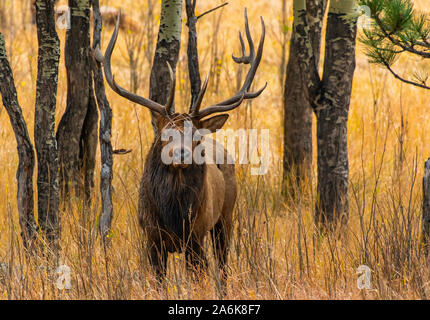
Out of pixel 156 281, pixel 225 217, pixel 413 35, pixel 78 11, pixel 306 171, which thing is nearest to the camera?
pixel 156 281

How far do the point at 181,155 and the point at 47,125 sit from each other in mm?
1529

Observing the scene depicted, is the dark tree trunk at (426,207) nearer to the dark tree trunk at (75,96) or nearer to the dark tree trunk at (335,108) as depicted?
the dark tree trunk at (335,108)

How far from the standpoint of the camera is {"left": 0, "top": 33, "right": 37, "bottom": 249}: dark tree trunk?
4801 millimetres

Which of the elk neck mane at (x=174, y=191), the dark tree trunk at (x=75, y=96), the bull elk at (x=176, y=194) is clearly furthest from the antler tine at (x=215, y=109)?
the dark tree trunk at (x=75, y=96)

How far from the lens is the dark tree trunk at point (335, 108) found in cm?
576

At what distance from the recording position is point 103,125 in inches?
219

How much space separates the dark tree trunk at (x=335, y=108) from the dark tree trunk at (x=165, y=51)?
4.57 ft

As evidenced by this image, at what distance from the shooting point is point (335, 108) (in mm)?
5785

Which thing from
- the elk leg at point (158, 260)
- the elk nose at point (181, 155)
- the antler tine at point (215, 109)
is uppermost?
the antler tine at point (215, 109)
